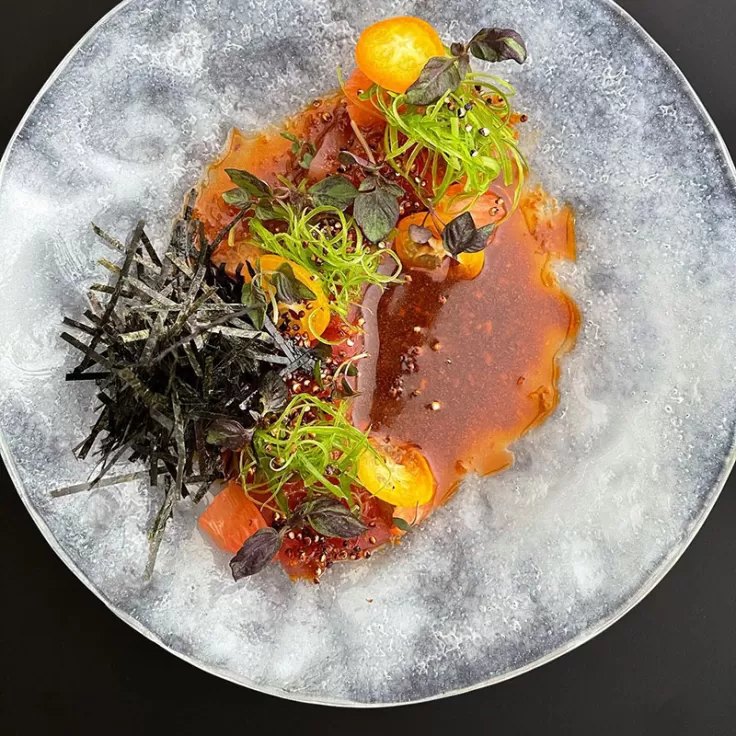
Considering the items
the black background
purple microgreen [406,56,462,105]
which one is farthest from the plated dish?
the black background

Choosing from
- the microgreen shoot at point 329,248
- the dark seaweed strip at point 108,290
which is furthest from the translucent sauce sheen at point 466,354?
the dark seaweed strip at point 108,290

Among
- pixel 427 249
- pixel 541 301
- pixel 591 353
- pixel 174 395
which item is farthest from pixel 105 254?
pixel 591 353

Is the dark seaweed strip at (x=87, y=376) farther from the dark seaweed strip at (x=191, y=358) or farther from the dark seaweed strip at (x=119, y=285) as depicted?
the dark seaweed strip at (x=191, y=358)

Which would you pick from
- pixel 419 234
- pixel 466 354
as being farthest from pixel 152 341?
pixel 466 354

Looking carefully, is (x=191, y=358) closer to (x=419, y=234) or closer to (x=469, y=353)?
(x=419, y=234)

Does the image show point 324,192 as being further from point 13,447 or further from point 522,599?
point 522,599
